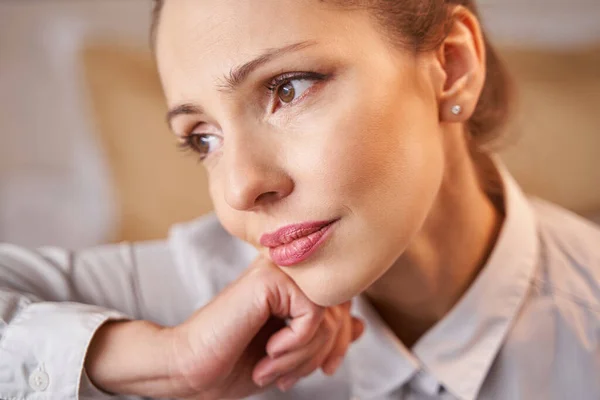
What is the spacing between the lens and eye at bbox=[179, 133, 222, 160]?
84 cm

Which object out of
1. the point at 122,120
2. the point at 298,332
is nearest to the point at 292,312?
the point at 298,332

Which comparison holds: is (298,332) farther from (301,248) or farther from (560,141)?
(560,141)

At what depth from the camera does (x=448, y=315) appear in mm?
962

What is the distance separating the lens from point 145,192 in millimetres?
1754

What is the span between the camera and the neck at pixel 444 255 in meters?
0.91

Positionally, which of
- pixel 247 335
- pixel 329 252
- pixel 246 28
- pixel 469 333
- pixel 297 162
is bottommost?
pixel 469 333

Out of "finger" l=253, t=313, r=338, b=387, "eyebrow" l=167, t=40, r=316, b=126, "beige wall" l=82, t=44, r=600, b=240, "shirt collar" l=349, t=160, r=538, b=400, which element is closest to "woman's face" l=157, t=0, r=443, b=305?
"eyebrow" l=167, t=40, r=316, b=126

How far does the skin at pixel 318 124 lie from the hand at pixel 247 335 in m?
0.05

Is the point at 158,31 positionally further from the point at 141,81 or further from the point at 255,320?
the point at 141,81

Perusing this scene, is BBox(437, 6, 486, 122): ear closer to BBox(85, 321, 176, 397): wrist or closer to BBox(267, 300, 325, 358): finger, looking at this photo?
BBox(267, 300, 325, 358): finger

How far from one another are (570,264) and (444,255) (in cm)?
21

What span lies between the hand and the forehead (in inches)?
10.1

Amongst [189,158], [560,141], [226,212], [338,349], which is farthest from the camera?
[189,158]

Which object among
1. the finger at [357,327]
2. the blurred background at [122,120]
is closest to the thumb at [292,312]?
the finger at [357,327]
